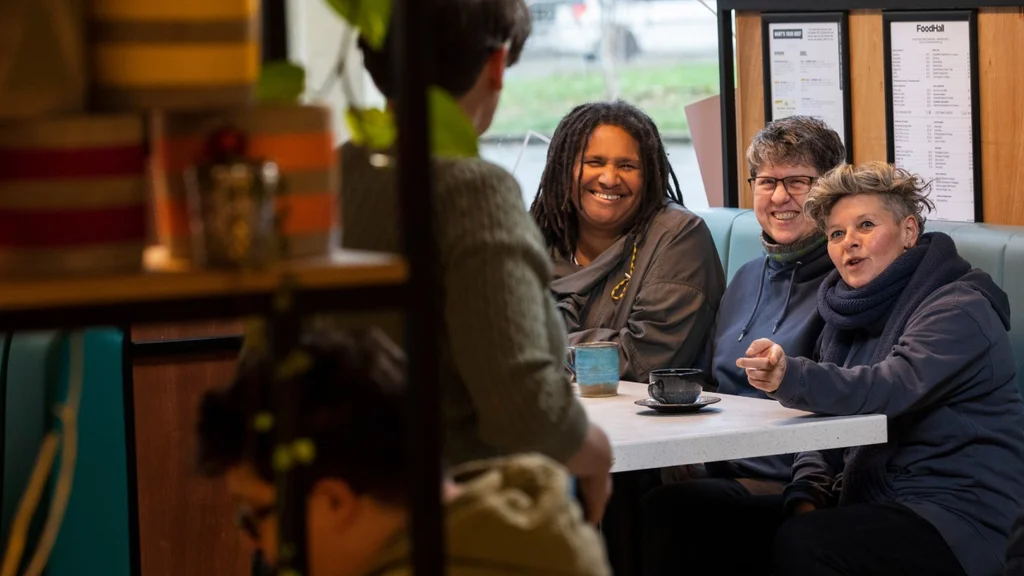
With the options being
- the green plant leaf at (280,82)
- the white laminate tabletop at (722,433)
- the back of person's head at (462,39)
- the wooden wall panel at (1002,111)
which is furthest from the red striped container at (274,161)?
the wooden wall panel at (1002,111)

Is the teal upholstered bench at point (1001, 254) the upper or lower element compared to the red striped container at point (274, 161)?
lower

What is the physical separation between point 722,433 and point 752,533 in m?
0.71

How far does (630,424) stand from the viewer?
2828 millimetres

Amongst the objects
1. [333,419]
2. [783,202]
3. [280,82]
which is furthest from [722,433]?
[280,82]

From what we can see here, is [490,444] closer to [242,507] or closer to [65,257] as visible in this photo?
[242,507]

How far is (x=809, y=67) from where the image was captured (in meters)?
4.21

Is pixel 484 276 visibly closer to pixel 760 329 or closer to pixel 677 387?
pixel 677 387

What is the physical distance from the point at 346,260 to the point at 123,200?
0.54 ft

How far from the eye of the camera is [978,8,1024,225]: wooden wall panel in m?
3.57

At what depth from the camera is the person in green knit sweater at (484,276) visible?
149 cm

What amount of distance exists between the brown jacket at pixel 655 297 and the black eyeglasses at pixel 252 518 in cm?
215

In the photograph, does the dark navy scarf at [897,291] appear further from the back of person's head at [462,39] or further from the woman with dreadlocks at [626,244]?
the back of person's head at [462,39]

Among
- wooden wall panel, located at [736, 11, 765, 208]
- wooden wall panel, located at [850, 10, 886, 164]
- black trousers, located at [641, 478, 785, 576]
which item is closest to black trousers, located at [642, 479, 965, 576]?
black trousers, located at [641, 478, 785, 576]

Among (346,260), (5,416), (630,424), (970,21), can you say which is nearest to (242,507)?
(346,260)
